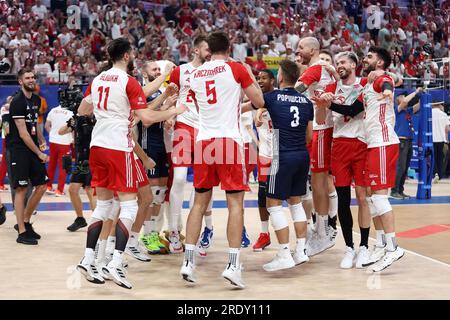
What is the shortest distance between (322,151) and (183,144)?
153 centimetres

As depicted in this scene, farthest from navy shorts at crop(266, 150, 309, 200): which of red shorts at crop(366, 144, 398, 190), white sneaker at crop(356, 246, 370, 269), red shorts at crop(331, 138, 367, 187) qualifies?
white sneaker at crop(356, 246, 370, 269)

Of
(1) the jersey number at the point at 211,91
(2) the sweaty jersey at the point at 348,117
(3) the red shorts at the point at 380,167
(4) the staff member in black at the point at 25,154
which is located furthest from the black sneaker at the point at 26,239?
(3) the red shorts at the point at 380,167

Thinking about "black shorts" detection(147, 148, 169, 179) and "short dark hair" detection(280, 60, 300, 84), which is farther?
"black shorts" detection(147, 148, 169, 179)

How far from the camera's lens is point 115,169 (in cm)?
667

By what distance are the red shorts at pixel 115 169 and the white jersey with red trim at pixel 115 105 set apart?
0.20 feet

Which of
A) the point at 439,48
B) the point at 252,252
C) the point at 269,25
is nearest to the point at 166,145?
the point at 252,252

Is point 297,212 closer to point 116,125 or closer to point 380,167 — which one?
point 380,167

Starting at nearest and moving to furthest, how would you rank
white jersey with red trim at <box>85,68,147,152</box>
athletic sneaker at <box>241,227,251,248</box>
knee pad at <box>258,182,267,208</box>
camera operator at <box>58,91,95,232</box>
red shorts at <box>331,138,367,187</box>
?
white jersey with red trim at <box>85,68,147,152</box>
red shorts at <box>331,138,367,187</box>
knee pad at <box>258,182,267,208</box>
athletic sneaker at <box>241,227,251,248</box>
camera operator at <box>58,91,95,232</box>

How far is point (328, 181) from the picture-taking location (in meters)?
8.59

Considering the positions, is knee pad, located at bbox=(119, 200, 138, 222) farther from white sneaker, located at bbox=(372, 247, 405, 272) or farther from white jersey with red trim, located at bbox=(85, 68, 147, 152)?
Answer: white sneaker, located at bbox=(372, 247, 405, 272)

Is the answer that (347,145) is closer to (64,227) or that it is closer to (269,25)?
(64,227)

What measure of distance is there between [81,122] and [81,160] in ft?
1.71

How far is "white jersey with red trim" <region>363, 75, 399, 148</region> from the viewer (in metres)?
7.41

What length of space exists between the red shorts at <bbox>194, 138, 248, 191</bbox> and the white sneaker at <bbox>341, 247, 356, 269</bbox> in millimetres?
1486
